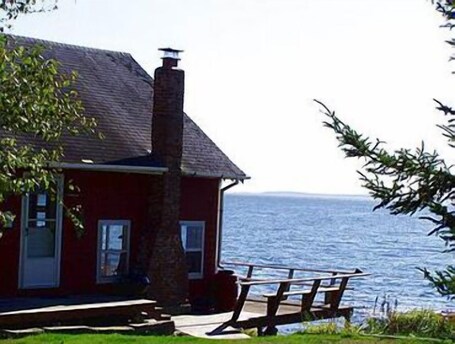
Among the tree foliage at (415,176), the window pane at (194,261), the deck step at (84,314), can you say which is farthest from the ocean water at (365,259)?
the tree foliage at (415,176)

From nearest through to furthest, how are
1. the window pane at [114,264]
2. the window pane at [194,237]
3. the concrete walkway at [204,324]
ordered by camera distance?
1. the concrete walkway at [204,324]
2. the window pane at [114,264]
3. the window pane at [194,237]

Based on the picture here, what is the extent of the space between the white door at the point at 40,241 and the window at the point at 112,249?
1.09m

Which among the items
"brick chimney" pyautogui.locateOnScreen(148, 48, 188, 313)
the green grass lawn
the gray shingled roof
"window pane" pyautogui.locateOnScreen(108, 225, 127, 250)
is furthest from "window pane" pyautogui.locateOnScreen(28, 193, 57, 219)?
the green grass lawn

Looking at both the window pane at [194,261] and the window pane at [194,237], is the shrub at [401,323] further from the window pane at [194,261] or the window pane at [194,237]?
the window pane at [194,237]

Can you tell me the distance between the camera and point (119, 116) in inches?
831

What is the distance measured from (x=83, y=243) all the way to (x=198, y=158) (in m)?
3.73

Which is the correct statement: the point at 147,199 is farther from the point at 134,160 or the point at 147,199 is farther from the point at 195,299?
the point at 195,299

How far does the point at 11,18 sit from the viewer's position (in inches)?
423

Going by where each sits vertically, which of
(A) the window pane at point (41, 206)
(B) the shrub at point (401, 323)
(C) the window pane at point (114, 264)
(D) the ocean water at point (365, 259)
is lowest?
(D) the ocean water at point (365, 259)

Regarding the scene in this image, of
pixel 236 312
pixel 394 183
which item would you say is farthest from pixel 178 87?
pixel 394 183

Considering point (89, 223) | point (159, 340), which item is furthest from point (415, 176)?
point (89, 223)

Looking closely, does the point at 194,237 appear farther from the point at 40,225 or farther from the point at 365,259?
the point at 365,259

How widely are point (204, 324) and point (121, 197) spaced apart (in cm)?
315

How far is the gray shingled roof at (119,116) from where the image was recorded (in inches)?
758
